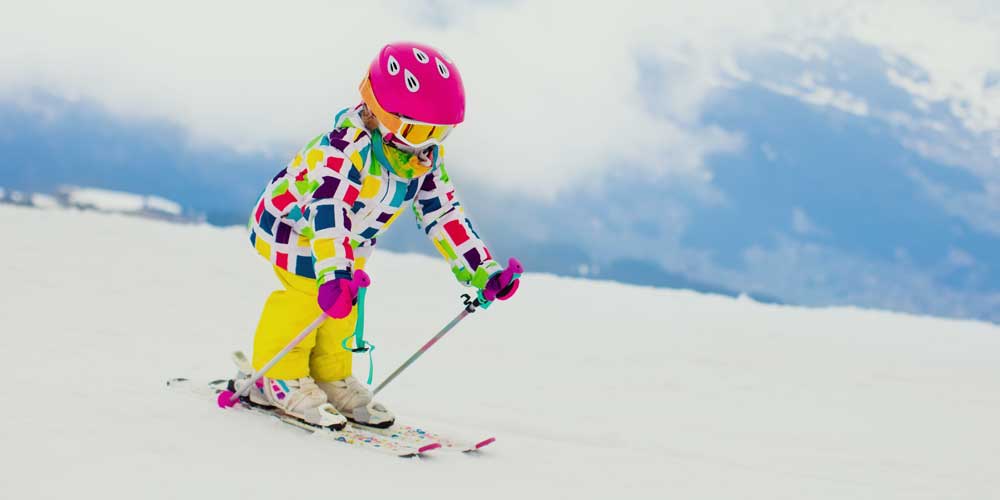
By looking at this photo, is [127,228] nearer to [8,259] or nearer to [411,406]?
[8,259]

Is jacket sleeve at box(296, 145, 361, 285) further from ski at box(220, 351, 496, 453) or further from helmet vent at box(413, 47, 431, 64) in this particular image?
ski at box(220, 351, 496, 453)

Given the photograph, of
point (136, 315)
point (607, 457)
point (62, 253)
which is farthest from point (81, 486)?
point (62, 253)

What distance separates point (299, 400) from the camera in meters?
2.95

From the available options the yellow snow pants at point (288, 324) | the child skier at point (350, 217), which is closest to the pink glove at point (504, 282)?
the child skier at point (350, 217)

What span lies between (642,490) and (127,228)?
18.2ft

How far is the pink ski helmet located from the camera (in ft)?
8.96

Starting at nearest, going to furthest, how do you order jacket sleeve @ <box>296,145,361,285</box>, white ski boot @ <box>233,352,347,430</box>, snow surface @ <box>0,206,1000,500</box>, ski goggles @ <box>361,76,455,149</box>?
1. snow surface @ <box>0,206,1000,500</box>
2. jacket sleeve @ <box>296,145,361,285</box>
3. ski goggles @ <box>361,76,455,149</box>
4. white ski boot @ <box>233,352,347,430</box>

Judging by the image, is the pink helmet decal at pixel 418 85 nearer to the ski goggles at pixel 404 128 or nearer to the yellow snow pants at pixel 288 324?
the ski goggles at pixel 404 128

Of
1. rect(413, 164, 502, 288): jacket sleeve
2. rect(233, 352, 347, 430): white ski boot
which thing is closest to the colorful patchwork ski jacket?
rect(413, 164, 502, 288): jacket sleeve

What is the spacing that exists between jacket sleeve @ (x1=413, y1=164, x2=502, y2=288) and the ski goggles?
0.26 m

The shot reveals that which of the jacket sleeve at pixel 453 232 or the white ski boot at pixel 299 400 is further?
the jacket sleeve at pixel 453 232

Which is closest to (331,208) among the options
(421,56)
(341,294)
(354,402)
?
(341,294)

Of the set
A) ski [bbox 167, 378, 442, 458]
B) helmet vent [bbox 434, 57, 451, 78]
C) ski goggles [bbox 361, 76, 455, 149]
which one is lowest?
ski [bbox 167, 378, 442, 458]

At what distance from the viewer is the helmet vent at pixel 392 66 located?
277cm
